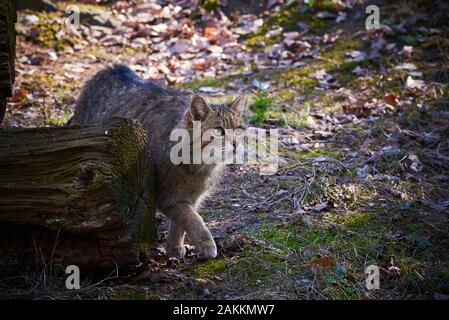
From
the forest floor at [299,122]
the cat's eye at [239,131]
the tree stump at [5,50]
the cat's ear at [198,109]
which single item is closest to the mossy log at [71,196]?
the forest floor at [299,122]

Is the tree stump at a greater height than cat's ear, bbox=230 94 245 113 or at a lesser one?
greater

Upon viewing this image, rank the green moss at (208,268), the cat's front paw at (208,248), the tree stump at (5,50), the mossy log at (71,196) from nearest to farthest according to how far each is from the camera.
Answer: the mossy log at (71,196) → the tree stump at (5,50) → the green moss at (208,268) → the cat's front paw at (208,248)

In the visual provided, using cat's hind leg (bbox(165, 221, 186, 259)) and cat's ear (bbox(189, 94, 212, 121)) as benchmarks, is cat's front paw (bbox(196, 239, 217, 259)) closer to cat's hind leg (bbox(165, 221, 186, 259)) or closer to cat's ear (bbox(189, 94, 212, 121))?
cat's hind leg (bbox(165, 221, 186, 259))

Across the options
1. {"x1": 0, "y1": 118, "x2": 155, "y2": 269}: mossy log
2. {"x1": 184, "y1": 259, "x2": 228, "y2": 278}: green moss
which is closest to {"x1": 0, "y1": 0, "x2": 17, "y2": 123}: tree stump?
{"x1": 0, "y1": 118, "x2": 155, "y2": 269}: mossy log

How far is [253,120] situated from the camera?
227 inches

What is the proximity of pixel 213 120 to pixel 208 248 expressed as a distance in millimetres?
929

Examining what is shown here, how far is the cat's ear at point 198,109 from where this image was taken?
3.78m

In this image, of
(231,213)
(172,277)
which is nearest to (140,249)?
(172,277)

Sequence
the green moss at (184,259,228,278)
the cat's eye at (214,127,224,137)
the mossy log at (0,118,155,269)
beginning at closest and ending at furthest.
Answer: the mossy log at (0,118,155,269), the green moss at (184,259,228,278), the cat's eye at (214,127,224,137)

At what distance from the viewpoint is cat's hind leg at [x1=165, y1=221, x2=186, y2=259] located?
3812 millimetres

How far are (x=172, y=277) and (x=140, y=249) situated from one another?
0.29 m

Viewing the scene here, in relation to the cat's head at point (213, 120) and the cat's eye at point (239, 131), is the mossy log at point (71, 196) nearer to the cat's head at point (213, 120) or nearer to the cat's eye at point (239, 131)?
the cat's head at point (213, 120)

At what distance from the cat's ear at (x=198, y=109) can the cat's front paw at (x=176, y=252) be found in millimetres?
939
